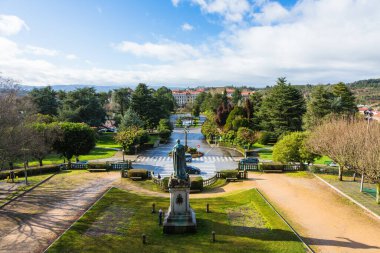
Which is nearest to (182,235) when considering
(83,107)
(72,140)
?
(72,140)

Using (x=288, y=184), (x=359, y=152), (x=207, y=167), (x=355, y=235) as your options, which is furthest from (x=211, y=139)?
(x=355, y=235)

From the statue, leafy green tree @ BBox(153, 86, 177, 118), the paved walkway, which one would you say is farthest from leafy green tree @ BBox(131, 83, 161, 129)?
the statue

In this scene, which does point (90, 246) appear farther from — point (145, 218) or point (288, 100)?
point (288, 100)

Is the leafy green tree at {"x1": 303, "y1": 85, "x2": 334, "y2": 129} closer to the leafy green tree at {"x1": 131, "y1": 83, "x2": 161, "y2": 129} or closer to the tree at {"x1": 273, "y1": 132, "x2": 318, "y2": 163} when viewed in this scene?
the tree at {"x1": 273, "y1": 132, "x2": 318, "y2": 163}

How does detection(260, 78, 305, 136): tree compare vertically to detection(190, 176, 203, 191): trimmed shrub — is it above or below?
above

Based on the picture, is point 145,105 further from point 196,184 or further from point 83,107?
point 196,184

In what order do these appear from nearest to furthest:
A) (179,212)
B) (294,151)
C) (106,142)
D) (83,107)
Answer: (179,212), (294,151), (106,142), (83,107)

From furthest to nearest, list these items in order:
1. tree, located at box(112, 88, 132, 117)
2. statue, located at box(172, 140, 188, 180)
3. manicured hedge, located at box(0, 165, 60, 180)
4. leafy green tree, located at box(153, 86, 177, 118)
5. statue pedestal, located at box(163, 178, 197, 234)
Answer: tree, located at box(112, 88, 132, 117) → leafy green tree, located at box(153, 86, 177, 118) → manicured hedge, located at box(0, 165, 60, 180) → statue, located at box(172, 140, 188, 180) → statue pedestal, located at box(163, 178, 197, 234)
